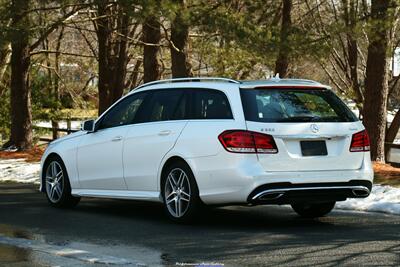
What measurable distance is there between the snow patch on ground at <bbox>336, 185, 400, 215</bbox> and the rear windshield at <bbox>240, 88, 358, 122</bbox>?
202 cm

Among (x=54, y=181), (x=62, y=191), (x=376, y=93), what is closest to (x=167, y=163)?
(x=62, y=191)

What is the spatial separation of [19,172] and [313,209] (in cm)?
1037

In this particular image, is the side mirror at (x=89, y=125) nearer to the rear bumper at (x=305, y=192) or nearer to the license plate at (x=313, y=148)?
the rear bumper at (x=305, y=192)

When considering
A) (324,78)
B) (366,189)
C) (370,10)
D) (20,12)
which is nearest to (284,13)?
(370,10)

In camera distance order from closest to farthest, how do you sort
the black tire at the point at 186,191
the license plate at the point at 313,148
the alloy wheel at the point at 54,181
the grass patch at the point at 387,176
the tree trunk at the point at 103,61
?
the license plate at the point at 313,148 < the black tire at the point at 186,191 < the alloy wheel at the point at 54,181 < the grass patch at the point at 387,176 < the tree trunk at the point at 103,61

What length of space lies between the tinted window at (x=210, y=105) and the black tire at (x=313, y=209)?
180cm

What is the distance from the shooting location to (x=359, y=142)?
9562 millimetres

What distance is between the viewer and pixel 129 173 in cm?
1060

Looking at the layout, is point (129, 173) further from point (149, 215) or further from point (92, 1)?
point (92, 1)

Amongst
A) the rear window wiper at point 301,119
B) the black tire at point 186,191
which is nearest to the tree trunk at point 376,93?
the rear window wiper at point 301,119

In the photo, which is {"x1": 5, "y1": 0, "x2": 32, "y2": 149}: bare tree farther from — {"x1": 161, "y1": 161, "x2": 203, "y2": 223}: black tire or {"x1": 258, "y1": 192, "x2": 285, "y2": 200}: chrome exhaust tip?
{"x1": 258, "y1": 192, "x2": 285, "y2": 200}: chrome exhaust tip

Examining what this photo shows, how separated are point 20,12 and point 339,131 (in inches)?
516

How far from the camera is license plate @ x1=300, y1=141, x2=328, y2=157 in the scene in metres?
9.17

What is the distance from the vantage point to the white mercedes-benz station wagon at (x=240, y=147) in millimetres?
9039
